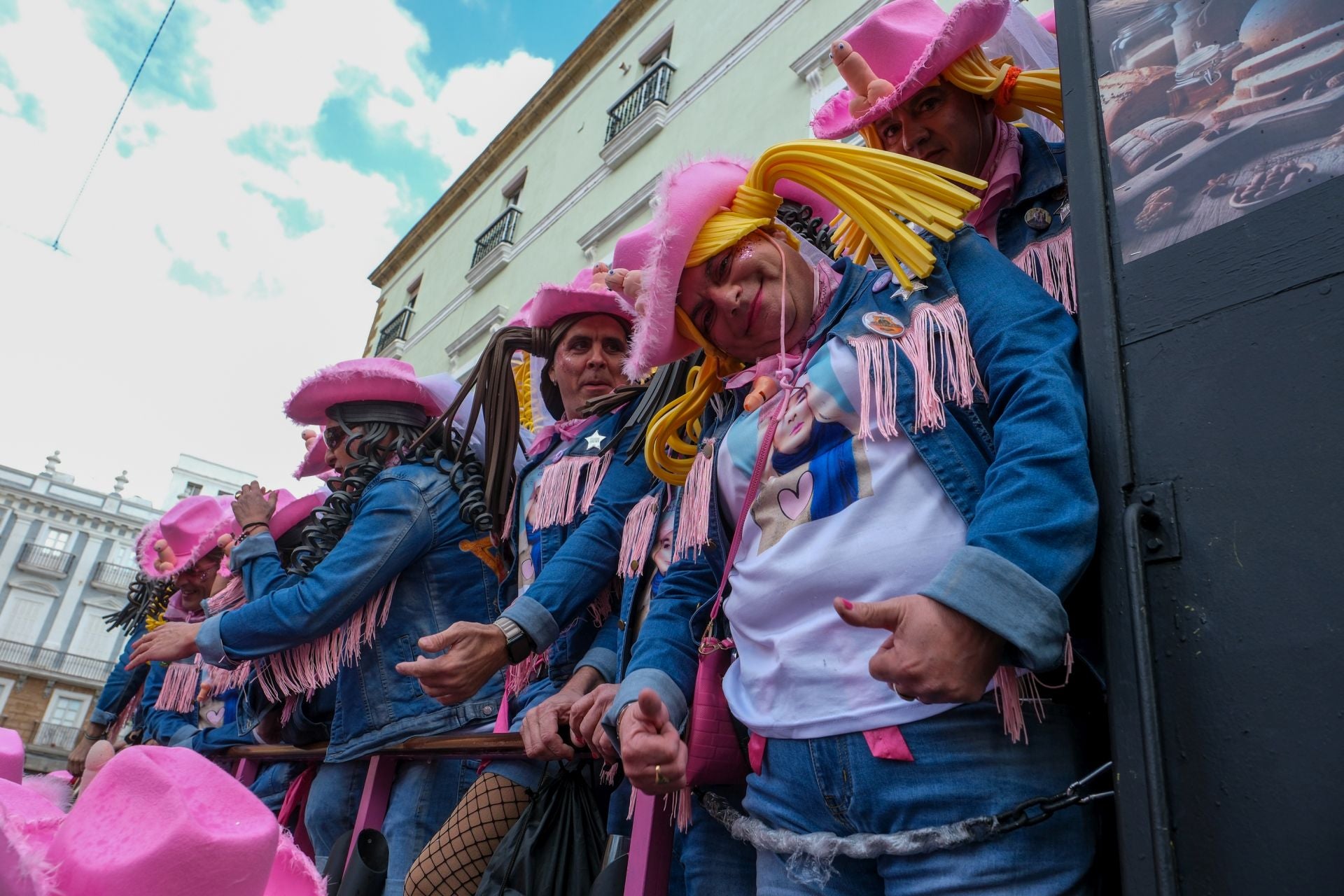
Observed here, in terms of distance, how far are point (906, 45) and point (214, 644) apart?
2.91 metres

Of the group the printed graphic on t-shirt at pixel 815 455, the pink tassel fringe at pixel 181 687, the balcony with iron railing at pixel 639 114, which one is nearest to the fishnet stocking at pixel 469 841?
the printed graphic on t-shirt at pixel 815 455

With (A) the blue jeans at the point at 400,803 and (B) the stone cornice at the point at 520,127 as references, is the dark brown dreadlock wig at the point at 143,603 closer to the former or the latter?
(A) the blue jeans at the point at 400,803

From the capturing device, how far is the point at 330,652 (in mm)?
3209

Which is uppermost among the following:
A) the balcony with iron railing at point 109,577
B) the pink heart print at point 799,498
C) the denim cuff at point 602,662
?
the balcony with iron railing at point 109,577

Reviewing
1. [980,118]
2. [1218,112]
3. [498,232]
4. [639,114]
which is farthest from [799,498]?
[498,232]

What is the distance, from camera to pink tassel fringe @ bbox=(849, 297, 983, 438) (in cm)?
154

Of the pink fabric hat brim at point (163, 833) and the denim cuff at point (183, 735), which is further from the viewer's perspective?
the denim cuff at point (183, 735)

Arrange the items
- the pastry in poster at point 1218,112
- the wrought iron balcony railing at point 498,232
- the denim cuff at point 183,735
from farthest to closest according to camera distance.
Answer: the wrought iron balcony railing at point 498,232, the denim cuff at point 183,735, the pastry in poster at point 1218,112

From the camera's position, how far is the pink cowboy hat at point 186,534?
586 centimetres

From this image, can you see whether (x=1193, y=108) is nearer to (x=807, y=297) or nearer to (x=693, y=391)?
(x=807, y=297)

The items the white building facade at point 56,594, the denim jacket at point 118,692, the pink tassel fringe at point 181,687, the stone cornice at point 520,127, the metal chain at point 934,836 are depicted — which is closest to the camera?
the metal chain at point 934,836

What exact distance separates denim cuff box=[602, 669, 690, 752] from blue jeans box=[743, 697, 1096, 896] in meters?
0.34

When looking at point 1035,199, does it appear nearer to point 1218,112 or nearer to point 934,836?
point 1218,112

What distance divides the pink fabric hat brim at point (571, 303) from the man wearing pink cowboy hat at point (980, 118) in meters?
1.16
